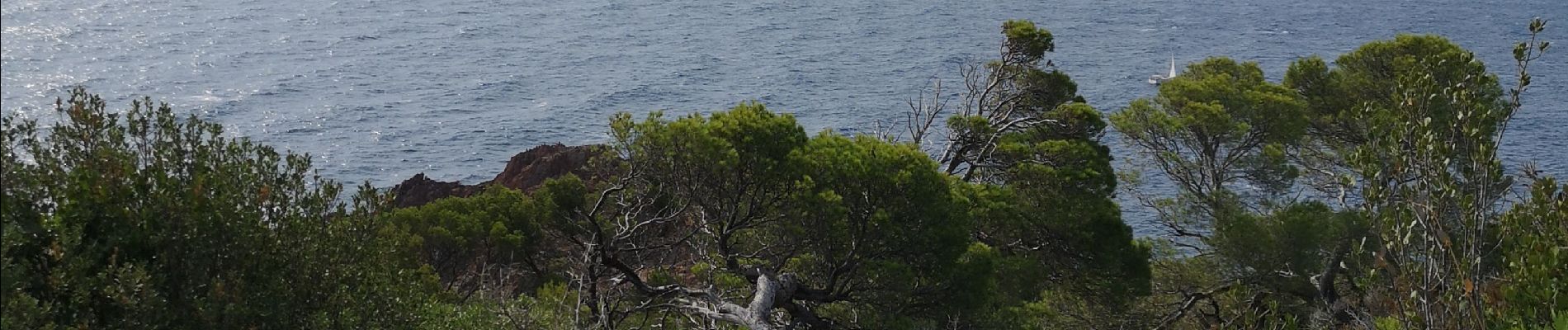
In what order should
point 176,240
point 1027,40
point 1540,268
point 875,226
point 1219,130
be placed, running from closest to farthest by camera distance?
point 1540,268 < point 176,240 < point 875,226 < point 1219,130 < point 1027,40

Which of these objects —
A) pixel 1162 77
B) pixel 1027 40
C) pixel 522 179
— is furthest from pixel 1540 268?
pixel 1162 77

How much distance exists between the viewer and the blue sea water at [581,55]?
2110 inches

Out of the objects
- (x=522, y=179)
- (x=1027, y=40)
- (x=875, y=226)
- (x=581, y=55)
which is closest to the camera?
(x=875, y=226)

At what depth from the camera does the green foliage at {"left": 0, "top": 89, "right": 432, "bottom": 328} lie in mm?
9586

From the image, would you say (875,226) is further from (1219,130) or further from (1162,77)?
(1162,77)

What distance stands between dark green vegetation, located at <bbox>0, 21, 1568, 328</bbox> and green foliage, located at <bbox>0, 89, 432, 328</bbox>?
3cm

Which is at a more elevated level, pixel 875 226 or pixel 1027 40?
pixel 1027 40

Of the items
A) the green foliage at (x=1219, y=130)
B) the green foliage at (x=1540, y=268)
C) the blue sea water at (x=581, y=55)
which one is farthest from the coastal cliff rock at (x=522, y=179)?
the green foliage at (x=1540, y=268)

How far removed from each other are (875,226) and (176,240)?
943 cm

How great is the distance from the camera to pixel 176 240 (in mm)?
10328

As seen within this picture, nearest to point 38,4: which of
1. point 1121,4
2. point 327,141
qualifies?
point 327,141

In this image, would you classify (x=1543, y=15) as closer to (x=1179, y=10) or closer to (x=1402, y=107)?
(x=1179, y=10)

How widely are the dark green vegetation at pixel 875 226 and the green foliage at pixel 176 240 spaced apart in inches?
1.1

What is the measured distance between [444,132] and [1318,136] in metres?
36.0
